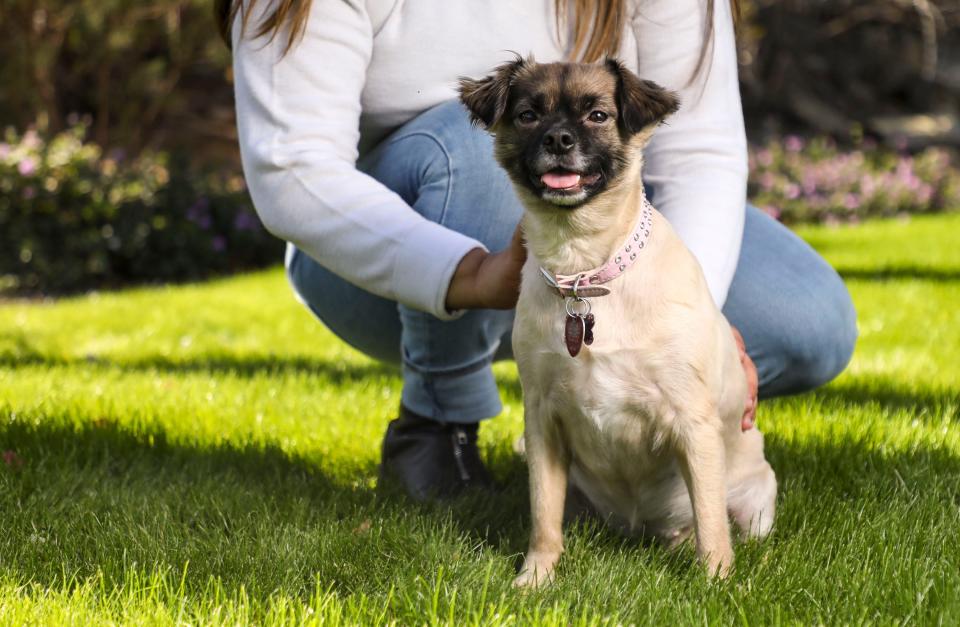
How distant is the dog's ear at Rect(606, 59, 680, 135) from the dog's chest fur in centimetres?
20

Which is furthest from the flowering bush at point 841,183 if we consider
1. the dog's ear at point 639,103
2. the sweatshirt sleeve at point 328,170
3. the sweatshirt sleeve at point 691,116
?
the dog's ear at point 639,103

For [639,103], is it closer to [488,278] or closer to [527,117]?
[527,117]

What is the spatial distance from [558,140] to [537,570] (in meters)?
0.84

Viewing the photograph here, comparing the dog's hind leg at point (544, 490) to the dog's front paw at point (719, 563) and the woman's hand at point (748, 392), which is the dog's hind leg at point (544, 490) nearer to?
the dog's front paw at point (719, 563)

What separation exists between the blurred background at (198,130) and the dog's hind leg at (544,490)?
4049mm

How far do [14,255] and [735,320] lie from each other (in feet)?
20.3

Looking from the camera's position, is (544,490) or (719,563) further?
(544,490)

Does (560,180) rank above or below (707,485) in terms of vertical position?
above

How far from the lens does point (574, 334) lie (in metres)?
2.07

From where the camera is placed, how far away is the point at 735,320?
2811 millimetres

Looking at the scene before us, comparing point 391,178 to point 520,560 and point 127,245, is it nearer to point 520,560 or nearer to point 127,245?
point 520,560

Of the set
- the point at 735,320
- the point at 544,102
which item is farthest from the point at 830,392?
the point at 544,102

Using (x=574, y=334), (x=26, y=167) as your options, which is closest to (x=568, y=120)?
(x=574, y=334)

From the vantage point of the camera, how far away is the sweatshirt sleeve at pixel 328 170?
2265 millimetres
